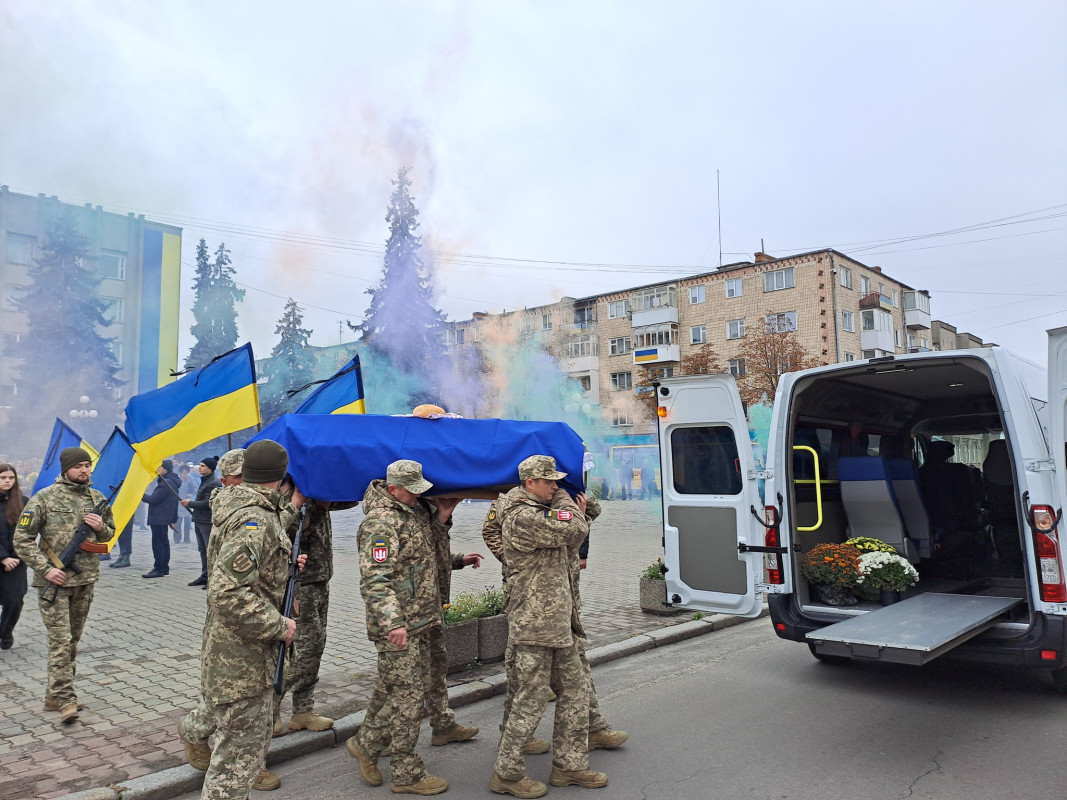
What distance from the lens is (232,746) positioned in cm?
355

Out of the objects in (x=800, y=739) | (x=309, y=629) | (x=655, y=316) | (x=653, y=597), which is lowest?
(x=800, y=739)

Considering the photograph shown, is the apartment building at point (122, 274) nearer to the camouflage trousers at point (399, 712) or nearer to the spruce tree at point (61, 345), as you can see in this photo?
the spruce tree at point (61, 345)

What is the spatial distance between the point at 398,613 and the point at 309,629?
124 cm

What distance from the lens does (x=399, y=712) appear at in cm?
441

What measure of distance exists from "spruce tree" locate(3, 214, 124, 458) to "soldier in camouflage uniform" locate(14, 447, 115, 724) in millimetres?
27252

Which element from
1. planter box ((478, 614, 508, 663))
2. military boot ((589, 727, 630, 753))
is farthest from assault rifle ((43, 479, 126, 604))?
military boot ((589, 727, 630, 753))

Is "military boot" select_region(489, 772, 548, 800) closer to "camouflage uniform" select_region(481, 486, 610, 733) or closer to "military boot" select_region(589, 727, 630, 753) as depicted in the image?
"camouflage uniform" select_region(481, 486, 610, 733)

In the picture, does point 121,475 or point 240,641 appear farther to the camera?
point 121,475

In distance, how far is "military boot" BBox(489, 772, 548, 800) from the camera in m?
4.29

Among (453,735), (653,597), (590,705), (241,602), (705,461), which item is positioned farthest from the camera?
(653,597)

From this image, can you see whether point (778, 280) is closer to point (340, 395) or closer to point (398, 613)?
point (340, 395)

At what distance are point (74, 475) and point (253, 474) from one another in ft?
9.83

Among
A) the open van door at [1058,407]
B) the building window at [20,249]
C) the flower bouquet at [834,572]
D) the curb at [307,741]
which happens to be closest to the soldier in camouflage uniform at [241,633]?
the curb at [307,741]

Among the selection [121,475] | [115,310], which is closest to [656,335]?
[115,310]
